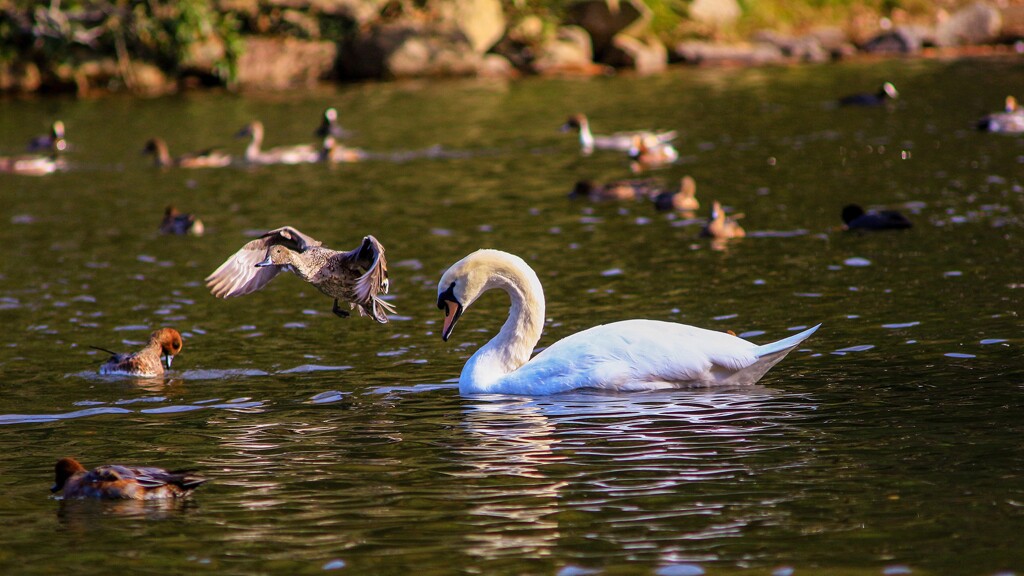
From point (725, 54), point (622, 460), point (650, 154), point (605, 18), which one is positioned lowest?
point (622, 460)

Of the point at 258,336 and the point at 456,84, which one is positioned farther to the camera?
the point at 456,84

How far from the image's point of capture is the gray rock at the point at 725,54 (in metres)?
51.6

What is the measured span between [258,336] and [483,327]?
Answer: 2.24m

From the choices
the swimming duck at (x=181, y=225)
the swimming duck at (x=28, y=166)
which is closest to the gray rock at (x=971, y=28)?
the swimming duck at (x=28, y=166)

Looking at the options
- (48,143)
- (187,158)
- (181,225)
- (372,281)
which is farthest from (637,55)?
(372,281)

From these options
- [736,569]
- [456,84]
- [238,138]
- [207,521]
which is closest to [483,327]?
[207,521]

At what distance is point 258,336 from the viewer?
46.4 ft

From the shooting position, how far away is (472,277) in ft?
36.8

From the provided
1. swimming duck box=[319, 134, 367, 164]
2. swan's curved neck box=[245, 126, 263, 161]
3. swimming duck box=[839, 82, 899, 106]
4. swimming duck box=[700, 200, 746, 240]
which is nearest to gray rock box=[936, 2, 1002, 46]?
swimming duck box=[839, 82, 899, 106]

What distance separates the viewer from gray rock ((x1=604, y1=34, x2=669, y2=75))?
50844 millimetres

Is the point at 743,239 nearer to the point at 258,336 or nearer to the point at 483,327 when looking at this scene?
the point at 483,327

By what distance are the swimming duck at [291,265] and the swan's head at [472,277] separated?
518 millimetres

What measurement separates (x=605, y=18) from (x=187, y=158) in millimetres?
26513

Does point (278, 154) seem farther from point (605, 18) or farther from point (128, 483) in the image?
point (605, 18)
